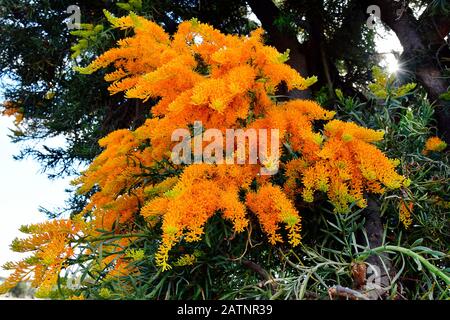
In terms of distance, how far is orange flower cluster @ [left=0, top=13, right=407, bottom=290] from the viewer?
4.00 feet

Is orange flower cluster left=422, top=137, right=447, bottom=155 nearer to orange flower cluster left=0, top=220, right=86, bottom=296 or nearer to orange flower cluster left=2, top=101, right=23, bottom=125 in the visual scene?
orange flower cluster left=0, top=220, right=86, bottom=296

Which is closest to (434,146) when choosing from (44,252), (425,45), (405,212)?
(405,212)

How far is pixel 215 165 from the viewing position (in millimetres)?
1318

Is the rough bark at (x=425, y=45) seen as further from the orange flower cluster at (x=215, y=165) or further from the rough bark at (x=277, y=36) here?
the orange flower cluster at (x=215, y=165)

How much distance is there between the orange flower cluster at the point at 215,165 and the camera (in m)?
1.22

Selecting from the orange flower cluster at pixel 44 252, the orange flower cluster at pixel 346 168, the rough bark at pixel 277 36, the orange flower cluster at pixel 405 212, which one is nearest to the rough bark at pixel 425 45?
the rough bark at pixel 277 36

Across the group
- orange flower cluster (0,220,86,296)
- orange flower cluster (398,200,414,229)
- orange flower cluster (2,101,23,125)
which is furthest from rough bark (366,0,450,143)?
orange flower cluster (2,101,23,125)

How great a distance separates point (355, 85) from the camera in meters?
3.80

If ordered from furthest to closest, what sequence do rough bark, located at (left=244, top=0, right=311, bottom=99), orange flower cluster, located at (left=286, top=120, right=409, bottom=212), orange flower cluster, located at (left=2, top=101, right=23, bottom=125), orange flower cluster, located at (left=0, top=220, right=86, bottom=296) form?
orange flower cluster, located at (left=2, top=101, right=23, bottom=125)
rough bark, located at (left=244, top=0, right=311, bottom=99)
orange flower cluster, located at (left=286, top=120, right=409, bottom=212)
orange flower cluster, located at (left=0, top=220, right=86, bottom=296)

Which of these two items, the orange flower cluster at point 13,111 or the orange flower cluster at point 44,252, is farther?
the orange flower cluster at point 13,111

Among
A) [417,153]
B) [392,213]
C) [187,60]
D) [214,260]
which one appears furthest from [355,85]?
[214,260]

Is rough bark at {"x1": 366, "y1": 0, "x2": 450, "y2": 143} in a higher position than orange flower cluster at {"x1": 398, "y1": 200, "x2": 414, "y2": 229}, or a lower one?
higher

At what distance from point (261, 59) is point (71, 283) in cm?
92
